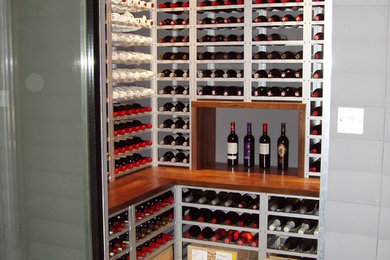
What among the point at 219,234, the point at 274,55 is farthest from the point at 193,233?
the point at 274,55

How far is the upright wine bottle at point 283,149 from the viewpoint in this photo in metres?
4.91

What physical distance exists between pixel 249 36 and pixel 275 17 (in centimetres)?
30

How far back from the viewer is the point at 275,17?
15.4 ft

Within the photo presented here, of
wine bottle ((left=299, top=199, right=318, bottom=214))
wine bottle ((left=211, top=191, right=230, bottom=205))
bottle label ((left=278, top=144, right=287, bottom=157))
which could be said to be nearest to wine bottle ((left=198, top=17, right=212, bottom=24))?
bottle label ((left=278, top=144, right=287, bottom=157))

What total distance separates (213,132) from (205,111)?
11.8 inches

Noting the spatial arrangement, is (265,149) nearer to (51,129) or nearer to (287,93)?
(287,93)

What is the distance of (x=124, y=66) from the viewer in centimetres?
510

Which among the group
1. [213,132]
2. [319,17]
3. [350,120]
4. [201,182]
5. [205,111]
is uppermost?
[319,17]

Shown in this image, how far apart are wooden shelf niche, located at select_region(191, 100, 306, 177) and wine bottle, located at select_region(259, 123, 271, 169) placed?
0.23 ft

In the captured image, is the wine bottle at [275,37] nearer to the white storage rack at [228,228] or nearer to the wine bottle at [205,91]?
the wine bottle at [205,91]

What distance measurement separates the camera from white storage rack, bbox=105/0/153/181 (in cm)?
443

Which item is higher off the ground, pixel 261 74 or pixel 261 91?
pixel 261 74

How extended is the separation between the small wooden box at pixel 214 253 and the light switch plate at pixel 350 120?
2.53m

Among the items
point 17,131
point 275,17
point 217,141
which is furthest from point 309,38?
point 17,131
